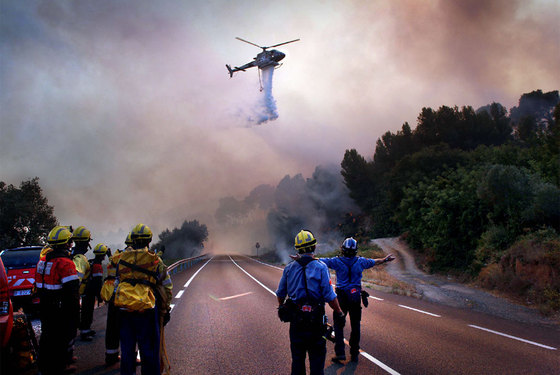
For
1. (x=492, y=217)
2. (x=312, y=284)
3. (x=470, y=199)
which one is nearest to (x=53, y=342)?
(x=312, y=284)

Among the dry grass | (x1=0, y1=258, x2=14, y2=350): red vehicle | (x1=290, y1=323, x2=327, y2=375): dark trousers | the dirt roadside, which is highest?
(x1=0, y1=258, x2=14, y2=350): red vehicle

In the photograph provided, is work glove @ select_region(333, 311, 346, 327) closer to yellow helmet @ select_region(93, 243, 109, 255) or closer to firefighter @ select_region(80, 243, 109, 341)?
firefighter @ select_region(80, 243, 109, 341)

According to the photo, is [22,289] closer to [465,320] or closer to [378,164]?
[465,320]


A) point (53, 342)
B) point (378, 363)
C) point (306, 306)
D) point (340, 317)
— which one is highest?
point (306, 306)

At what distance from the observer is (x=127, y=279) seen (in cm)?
421

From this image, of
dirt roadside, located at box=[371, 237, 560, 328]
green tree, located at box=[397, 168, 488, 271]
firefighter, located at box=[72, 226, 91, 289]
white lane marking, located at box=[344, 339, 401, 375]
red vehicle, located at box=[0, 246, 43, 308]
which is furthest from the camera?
green tree, located at box=[397, 168, 488, 271]

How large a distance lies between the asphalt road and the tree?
29.8 meters

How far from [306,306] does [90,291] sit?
216 inches

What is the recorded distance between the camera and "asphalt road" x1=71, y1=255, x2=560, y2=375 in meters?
5.31

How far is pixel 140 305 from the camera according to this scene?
13.4 ft

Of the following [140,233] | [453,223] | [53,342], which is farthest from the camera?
[453,223]

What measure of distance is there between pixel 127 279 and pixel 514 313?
1136 cm

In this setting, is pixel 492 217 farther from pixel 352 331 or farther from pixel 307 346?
pixel 307 346

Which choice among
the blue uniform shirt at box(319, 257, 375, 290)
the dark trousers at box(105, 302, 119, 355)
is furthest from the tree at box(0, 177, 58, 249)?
the blue uniform shirt at box(319, 257, 375, 290)
